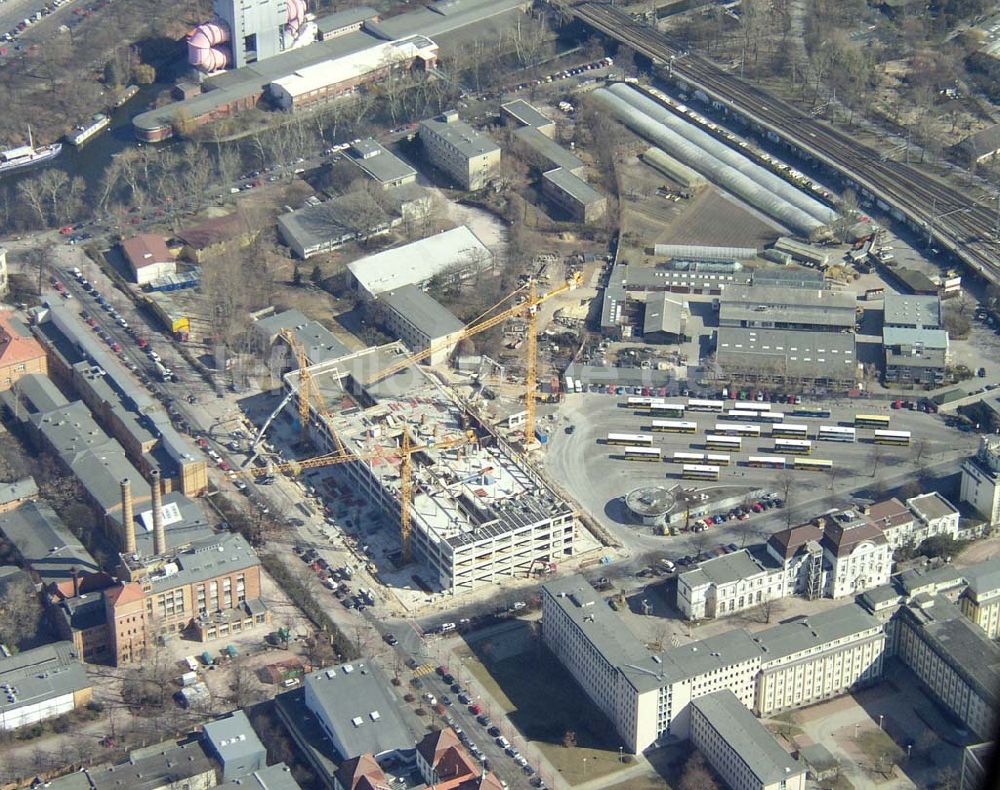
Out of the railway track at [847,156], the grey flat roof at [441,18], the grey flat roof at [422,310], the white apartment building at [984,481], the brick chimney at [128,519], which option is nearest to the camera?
the brick chimney at [128,519]

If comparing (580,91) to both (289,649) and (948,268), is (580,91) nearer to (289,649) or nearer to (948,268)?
(948,268)

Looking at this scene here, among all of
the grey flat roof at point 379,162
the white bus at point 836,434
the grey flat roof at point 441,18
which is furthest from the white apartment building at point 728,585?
the grey flat roof at point 441,18

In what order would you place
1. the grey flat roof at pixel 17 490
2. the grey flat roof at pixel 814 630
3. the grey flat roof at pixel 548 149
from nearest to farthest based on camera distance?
1. the grey flat roof at pixel 814 630
2. the grey flat roof at pixel 17 490
3. the grey flat roof at pixel 548 149

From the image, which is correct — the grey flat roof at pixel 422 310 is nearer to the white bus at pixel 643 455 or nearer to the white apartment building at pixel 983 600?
the white bus at pixel 643 455

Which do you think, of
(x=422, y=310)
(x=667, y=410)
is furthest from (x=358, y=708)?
(x=422, y=310)

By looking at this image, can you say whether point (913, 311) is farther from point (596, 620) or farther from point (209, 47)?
point (209, 47)

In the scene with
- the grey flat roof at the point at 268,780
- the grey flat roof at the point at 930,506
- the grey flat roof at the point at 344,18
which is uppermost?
the grey flat roof at the point at 344,18
